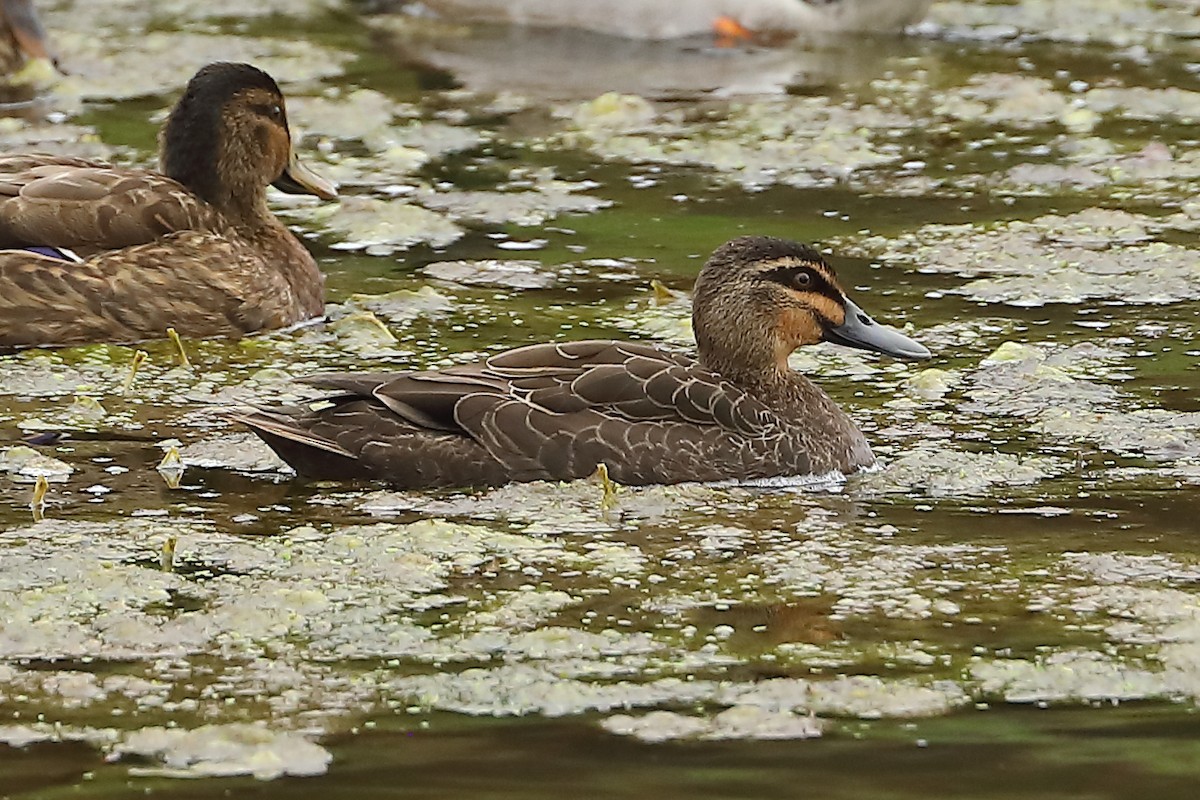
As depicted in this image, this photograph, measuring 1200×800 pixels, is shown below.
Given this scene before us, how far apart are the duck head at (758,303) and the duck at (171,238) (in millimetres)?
2508

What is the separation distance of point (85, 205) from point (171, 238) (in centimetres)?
40

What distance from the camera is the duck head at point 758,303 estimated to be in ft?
27.3

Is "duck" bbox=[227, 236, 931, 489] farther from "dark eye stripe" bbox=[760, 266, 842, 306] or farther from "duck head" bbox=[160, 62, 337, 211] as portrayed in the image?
"duck head" bbox=[160, 62, 337, 211]

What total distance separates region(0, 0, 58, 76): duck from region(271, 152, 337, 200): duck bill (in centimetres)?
512

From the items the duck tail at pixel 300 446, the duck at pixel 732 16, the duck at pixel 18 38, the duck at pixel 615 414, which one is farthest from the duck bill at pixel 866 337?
the duck at pixel 732 16

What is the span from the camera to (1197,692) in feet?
19.7

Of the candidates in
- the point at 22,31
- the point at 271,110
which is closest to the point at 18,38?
the point at 22,31

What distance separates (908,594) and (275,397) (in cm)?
Answer: 312

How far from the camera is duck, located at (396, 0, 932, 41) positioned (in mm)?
17141

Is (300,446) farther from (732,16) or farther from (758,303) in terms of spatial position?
(732,16)

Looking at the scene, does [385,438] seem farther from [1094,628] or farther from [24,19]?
[24,19]

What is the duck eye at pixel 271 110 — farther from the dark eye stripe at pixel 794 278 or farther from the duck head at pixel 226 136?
the dark eye stripe at pixel 794 278

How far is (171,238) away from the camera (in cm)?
1010

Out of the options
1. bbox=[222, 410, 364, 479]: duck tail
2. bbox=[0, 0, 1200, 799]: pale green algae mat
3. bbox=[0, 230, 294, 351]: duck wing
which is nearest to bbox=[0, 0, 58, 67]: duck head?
bbox=[0, 0, 1200, 799]: pale green algae mat
